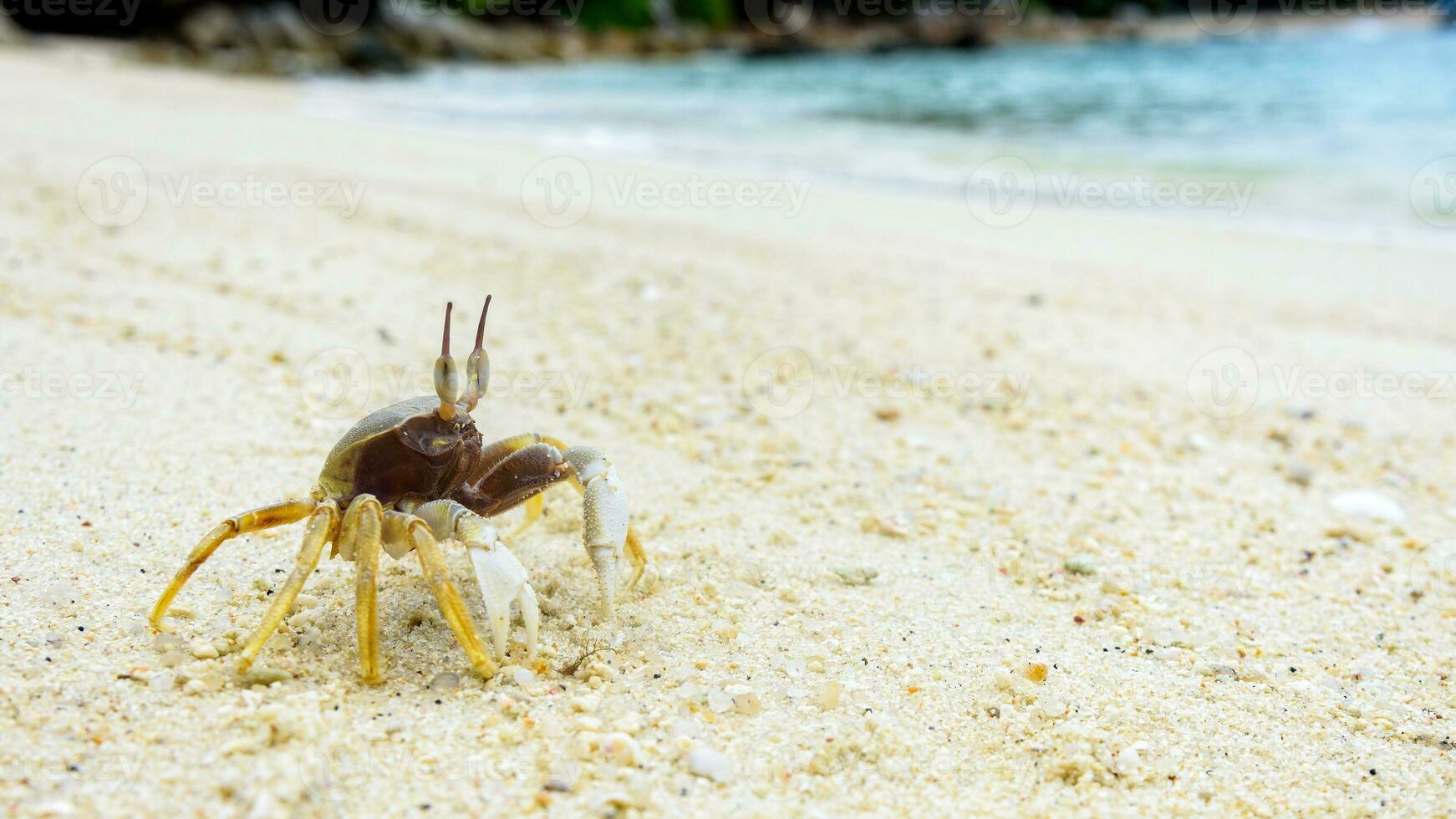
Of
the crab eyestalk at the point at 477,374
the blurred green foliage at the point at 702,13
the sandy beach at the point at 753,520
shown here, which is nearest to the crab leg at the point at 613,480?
the sandy beach at the point at 753,520

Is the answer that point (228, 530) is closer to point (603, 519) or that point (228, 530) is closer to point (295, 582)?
point (295, 582)

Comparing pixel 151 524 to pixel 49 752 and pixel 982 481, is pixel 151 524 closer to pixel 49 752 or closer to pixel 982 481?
pixel 49 752

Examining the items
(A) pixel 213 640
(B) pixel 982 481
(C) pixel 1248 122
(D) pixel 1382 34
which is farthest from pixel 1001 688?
(D) pixel 1382 34

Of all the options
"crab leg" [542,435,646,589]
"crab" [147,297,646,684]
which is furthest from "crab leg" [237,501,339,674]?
"crab leg" [542,435,646,589]

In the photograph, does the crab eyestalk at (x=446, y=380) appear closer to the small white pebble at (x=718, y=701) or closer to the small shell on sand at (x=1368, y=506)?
the small white pebble at (x=718, y=701)

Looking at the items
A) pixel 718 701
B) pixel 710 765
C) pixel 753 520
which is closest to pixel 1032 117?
pixel 753 520
